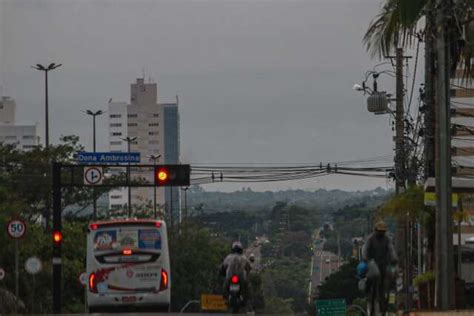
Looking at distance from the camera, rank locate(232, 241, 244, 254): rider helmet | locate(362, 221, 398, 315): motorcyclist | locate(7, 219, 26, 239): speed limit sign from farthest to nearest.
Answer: locate(7, 219, 26, 239): speed limit sign
locate(232, 241, 244, 254): rider helmet
locate(362, 221, 398, 315): motorcyclist

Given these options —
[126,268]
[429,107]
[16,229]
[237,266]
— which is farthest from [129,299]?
[429,107]

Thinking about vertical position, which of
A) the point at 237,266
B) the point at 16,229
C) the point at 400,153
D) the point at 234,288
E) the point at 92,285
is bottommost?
the point at 92,285

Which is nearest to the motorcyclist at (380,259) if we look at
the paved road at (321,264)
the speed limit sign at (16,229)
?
the speed limit sign at (16,229)

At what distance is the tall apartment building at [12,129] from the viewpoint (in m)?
106

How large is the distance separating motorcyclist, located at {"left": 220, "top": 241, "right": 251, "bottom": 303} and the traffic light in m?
15.5

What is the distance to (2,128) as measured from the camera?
118875 mm

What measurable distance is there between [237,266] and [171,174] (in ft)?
53.1

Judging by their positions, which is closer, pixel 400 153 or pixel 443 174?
pixel 443 174

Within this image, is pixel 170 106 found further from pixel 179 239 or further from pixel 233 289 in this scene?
pixel 233 289

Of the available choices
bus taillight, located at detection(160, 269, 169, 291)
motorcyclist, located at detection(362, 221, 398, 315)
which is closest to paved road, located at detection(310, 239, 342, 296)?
bus taillight, located at detection(160, 269, 169, 291)

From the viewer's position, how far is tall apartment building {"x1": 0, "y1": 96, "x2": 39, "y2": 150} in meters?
106

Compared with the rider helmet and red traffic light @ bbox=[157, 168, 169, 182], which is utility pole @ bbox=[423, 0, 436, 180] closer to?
the rider helmet

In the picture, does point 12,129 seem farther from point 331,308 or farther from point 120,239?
point 120,239

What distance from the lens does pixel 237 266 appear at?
24.1 meters
